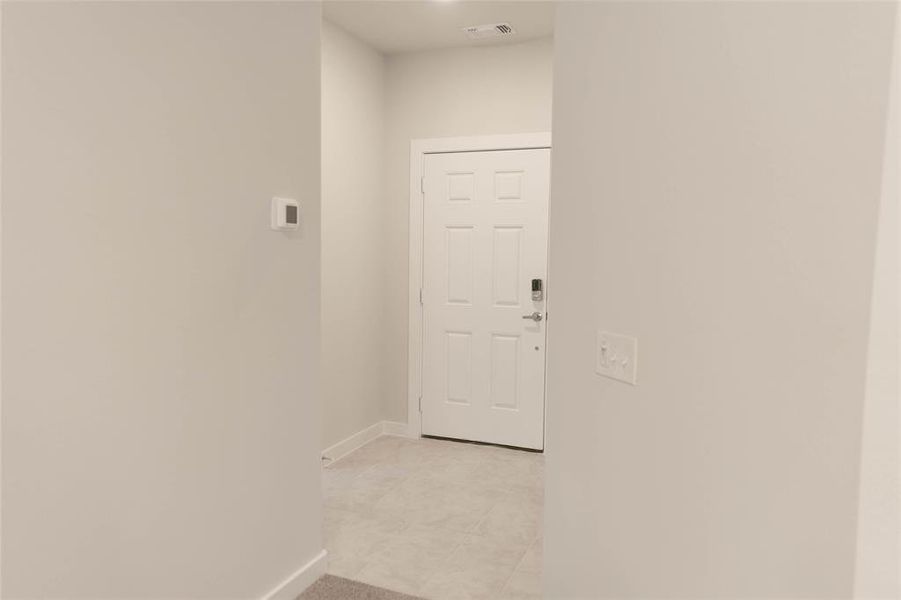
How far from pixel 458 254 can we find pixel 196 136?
261cm

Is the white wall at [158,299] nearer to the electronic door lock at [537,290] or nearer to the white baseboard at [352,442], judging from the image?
the white baseboard at [352,442]

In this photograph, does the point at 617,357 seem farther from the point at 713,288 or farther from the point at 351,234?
the point at 351,234

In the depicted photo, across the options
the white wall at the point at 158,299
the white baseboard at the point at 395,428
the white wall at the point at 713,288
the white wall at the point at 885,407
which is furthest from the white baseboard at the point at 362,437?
the white wall at the point at 885,407

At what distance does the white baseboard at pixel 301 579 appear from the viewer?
2.36m

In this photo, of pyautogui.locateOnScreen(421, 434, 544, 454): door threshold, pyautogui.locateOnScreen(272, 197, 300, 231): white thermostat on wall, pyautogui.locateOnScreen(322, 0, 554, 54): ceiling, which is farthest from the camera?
pyautogui.locateOnScreen(421, 434, 544, 454): door threshold

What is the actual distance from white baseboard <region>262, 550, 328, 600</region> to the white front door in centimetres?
197

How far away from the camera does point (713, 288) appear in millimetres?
1287

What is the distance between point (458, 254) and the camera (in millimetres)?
4410

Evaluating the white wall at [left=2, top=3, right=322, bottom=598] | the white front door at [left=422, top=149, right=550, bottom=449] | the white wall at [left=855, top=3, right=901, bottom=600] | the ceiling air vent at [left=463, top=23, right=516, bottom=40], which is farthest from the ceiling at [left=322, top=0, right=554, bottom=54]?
the white wall at [left=855, top=3, right=901, bottom=600]

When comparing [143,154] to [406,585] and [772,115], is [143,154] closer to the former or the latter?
[772,115]

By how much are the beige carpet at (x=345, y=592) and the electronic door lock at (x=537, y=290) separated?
2205mm

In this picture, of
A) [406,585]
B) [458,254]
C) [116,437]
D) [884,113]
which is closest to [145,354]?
[116,437]

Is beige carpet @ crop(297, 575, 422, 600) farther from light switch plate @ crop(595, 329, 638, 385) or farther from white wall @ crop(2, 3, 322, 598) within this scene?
light switch plate @ crop(595, 329, 638, 385)

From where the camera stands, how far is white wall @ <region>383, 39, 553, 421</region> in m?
4.15
